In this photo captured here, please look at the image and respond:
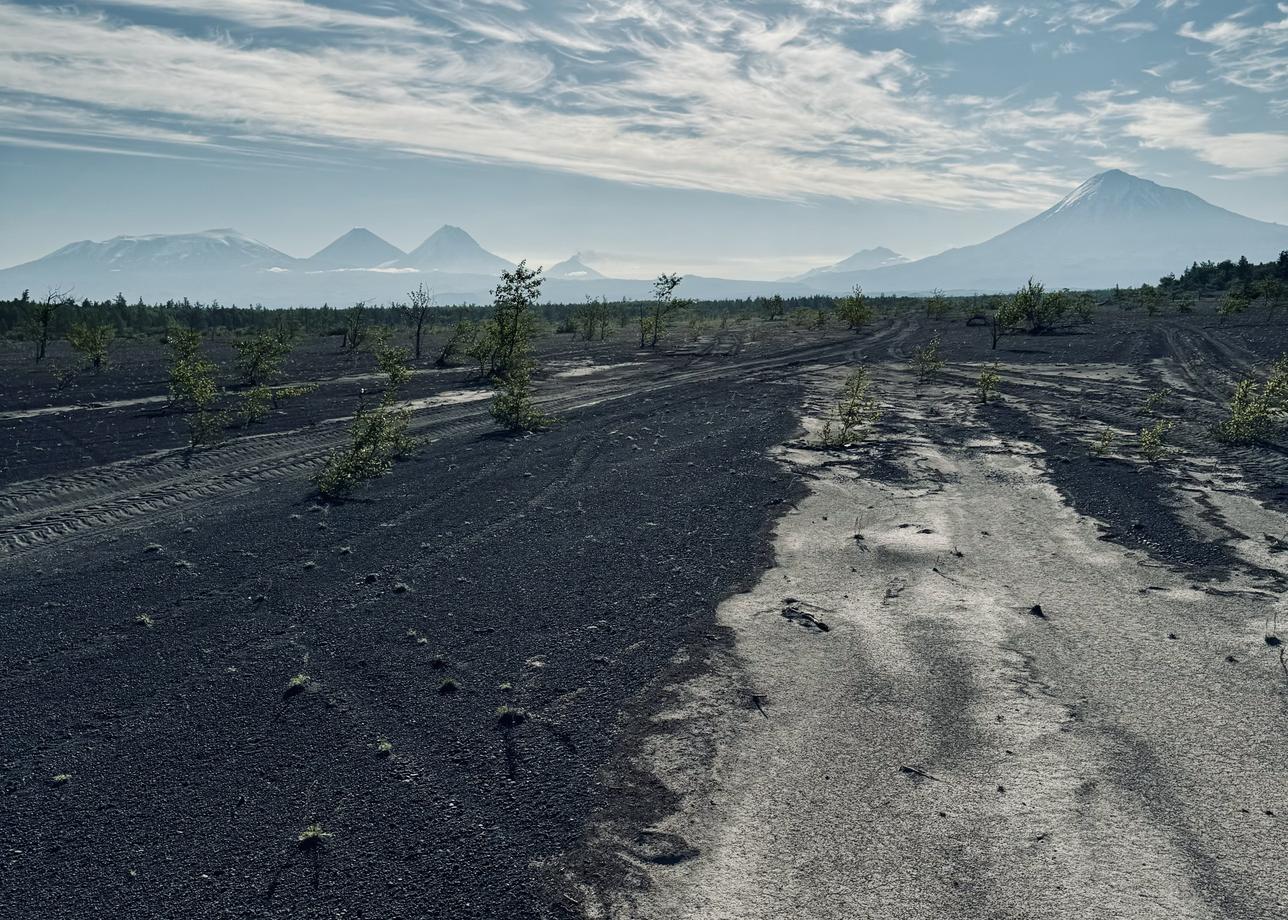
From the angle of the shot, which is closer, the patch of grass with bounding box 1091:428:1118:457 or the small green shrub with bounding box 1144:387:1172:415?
the patch of grass with bounding box 1091:428:1118:457

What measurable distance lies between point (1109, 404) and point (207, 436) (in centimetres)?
2169

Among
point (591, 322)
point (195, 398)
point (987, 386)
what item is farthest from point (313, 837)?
point (591, 322)

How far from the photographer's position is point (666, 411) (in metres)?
19.8

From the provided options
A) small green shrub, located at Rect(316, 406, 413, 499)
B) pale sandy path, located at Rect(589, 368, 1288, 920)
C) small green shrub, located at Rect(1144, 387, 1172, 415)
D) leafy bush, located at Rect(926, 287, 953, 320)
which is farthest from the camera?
leafy bush, located at Rect(926, 287, 953, 320)

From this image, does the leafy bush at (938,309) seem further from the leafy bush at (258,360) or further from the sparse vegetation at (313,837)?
the sparse vegetation at (313,837)

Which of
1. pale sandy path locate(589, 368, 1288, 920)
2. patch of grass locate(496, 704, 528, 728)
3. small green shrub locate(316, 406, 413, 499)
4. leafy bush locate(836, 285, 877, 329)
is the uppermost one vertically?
leafy bush locate(836, 285, 877, 329)

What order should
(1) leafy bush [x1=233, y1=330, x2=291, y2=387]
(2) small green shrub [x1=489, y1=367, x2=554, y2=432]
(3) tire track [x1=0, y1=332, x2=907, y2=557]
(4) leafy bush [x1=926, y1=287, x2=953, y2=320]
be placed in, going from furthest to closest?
1. (4) leafy bush [x1=926, y1=287, x2=953, y2=320]
2. (1) leafy bush [x1=233, y1=330, x2=291, y2=387]
3. (2) small green shrub [x1=489, y1=367, x2=554, y2=432]
4. (3) tire track [x1=0, y1=332, x2=907, y2=557]

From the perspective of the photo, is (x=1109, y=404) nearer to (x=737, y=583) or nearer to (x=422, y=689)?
(x=737, y=583)

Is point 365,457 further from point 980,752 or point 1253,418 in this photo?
point 1253,418

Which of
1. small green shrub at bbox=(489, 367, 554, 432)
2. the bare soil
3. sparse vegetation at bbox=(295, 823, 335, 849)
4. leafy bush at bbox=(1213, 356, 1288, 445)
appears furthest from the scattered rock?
leafy bush at bbox=(1213, 356, 1288, 445)

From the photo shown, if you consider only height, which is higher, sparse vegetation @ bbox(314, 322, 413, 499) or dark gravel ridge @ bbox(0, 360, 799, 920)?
sparse vegetation @ bbox(314, 322, 413, 499)

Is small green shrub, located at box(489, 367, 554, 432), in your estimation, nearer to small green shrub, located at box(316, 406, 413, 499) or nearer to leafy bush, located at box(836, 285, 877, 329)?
small green shrub, located at box(316, 406, 413, 499)

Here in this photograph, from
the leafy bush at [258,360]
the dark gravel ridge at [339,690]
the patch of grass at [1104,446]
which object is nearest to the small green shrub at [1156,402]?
the patch of grass at [1104,446]

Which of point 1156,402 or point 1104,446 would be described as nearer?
point 1104,446
